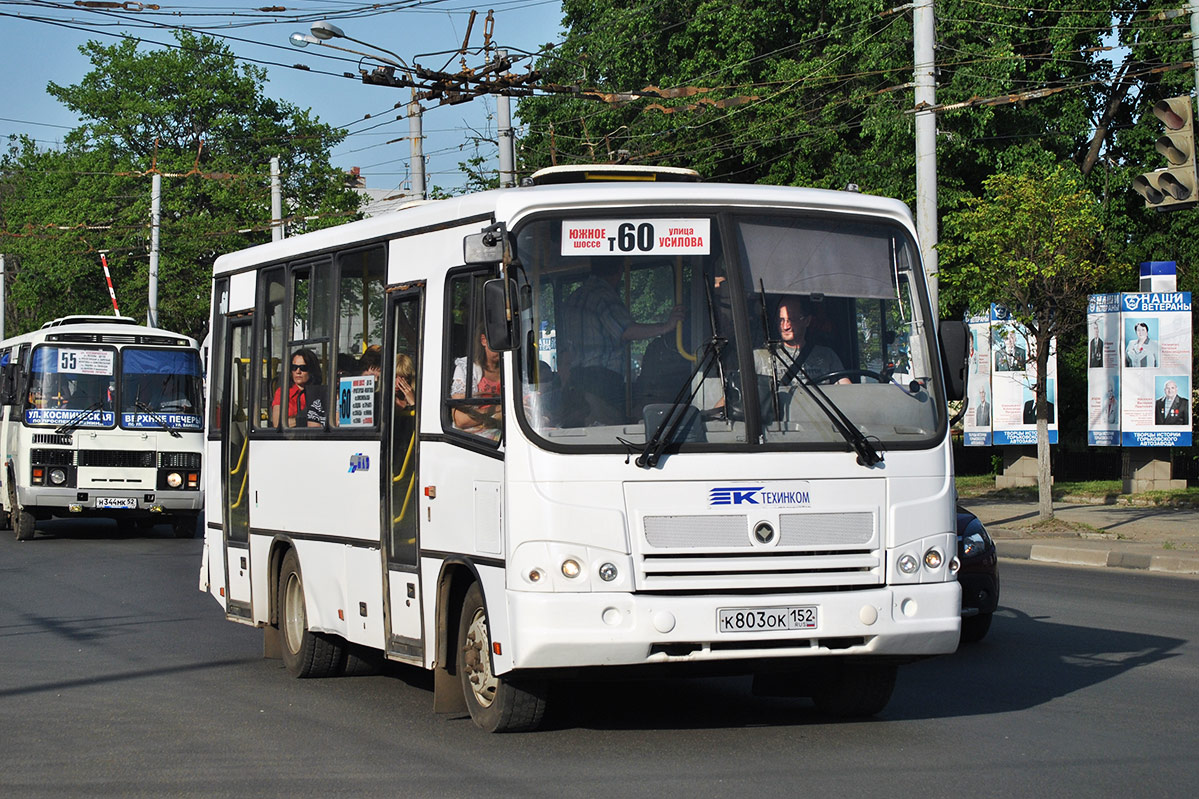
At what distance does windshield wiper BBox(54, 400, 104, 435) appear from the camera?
23.8m

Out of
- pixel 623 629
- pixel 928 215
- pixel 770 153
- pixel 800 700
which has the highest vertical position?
pixel 770 153

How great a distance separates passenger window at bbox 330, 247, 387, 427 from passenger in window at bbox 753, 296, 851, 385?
2543mm

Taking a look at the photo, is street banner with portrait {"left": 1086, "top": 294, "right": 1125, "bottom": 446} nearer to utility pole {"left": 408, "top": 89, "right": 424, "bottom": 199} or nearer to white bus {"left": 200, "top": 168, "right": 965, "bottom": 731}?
utility pole {"left": 408, "top": 89, "right": 424, "bottom": 199}

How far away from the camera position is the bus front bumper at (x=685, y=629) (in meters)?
7.54

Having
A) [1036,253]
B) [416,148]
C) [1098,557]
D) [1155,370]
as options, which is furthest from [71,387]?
[1155,370]

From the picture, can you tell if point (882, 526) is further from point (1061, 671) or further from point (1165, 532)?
point (1165, 532)

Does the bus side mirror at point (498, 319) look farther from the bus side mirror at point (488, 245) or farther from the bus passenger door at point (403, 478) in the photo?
the bus passenger door at point (403, 478)

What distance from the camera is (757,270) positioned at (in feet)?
27.0

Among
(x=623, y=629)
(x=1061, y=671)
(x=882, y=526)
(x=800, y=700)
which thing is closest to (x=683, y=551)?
(x=623, y=629)

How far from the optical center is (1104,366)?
Answer: 27.3m

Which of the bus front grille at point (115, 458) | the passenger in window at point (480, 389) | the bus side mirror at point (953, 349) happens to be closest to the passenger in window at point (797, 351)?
the bus side mirror at point (953, 349)

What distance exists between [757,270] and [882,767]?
2.47 metres

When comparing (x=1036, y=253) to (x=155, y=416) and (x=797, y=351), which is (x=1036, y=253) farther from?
(x=797, y=351)

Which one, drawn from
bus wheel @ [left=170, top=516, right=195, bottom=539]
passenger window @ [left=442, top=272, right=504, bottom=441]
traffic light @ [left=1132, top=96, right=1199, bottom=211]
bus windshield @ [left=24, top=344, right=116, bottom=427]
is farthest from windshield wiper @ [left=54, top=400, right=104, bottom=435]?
passenger window @ [left=442, top=272, right=504, bottom=441]
